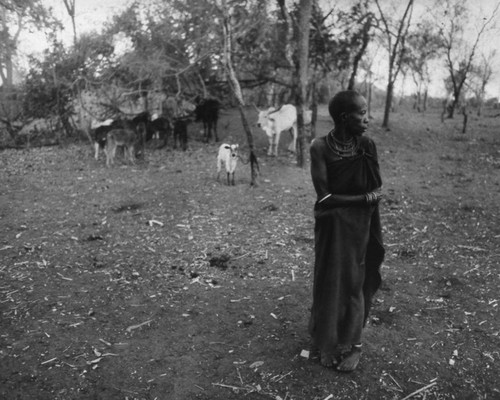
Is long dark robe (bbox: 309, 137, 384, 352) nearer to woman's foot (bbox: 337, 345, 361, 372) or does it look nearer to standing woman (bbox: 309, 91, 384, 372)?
standing woman (bbox: 309, 91, 384, 372)

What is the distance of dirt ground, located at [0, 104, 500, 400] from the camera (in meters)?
3.53

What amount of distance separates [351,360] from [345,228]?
3.86 ft

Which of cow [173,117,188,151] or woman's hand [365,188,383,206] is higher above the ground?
cow [173,117,188,151]

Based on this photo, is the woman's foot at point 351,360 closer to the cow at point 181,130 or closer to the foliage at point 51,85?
the cow at point 181,130

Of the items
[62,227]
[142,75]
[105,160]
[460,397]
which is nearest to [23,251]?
[62,227]

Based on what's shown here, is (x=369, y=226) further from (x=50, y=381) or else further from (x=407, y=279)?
(x=50, y=381)

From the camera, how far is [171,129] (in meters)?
14.4

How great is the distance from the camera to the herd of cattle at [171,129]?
39.6ft

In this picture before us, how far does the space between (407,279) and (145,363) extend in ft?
11.2

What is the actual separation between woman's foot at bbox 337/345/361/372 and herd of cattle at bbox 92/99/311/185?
6.92 metres

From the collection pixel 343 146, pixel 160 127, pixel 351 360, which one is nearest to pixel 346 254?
pixel 343 146

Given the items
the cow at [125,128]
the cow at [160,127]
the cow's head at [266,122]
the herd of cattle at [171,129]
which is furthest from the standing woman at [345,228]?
the cow at [160,127]

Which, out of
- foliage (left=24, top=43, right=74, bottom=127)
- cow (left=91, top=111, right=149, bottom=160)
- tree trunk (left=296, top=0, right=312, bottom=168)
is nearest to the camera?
tree trunk (left=296, top=0, right=312, bottom=168)

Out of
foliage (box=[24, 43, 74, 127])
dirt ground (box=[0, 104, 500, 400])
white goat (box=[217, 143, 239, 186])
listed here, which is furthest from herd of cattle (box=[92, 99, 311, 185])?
foliage (box=[24, 43, 74, 127])
